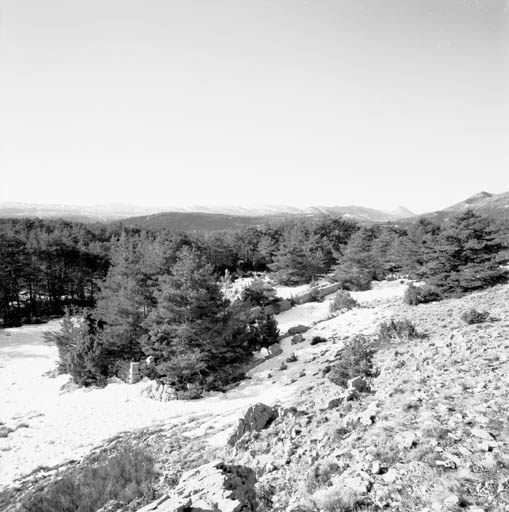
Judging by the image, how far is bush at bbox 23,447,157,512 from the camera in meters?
7.04

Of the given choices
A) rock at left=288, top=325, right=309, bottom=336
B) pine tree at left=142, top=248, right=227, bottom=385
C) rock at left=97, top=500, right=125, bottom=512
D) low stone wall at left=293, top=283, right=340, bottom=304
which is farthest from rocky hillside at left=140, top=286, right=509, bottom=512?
low stone wall at left=293, top=283, right=340, bottom=304

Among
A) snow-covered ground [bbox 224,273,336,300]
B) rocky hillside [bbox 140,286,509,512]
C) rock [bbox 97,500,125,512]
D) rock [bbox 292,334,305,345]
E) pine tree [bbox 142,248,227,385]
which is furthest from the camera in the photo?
snow-covered ground [bbox 224,273,336,300]

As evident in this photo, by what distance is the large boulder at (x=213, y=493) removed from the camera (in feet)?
14.5

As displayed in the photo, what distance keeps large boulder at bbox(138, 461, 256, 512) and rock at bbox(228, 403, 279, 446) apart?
9.93 ft

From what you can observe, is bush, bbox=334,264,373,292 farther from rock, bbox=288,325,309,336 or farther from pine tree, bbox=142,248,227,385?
pine tree, bbox=142,248,227,385

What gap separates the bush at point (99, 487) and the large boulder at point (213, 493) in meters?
2.21

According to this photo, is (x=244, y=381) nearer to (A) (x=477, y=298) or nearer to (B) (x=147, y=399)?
(B) (x=147, y=399)

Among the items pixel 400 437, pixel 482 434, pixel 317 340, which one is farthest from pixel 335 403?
pixel 317 340

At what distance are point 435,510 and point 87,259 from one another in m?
42.6

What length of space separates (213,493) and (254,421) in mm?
4151

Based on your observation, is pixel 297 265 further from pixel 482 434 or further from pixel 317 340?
pixel 482 434

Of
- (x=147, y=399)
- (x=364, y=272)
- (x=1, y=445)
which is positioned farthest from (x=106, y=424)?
(x=364, y=272)

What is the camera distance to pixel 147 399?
50.8 ft

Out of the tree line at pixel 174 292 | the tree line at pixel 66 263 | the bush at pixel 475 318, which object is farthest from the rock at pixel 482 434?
the tree line at pixel 66 263
